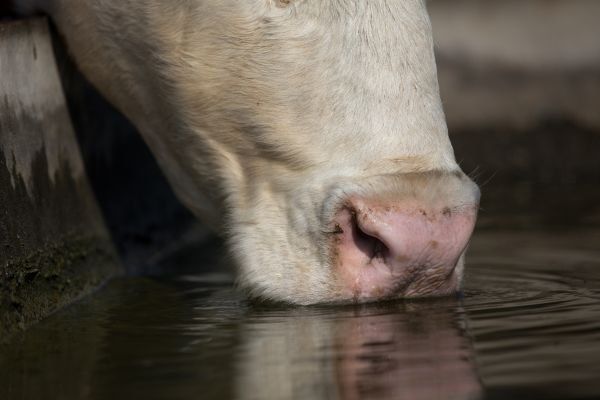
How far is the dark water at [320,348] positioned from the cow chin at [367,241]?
52 millimetres

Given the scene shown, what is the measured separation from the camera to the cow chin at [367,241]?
3.10m

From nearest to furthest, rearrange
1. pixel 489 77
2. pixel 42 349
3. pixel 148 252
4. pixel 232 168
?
pixel 42 349, pixel 232 168, pixel 148 252, pixel 489 77

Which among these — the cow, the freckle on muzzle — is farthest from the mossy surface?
the freckle on muzzle

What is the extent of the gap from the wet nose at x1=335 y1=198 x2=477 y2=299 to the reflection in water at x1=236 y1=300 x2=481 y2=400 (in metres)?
0.07

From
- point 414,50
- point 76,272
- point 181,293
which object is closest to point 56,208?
point 76,272

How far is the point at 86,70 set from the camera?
4.05 meters

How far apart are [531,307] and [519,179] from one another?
10.8 ft

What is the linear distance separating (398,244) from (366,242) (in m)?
0.11

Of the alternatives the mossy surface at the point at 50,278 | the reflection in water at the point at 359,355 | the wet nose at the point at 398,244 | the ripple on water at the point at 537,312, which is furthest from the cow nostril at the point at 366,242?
the mossy surface at the point at 50,278

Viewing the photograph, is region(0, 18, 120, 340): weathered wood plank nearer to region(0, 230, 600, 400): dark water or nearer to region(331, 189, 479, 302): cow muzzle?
region(0, 230, 600, 400): dark water

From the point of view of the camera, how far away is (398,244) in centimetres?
307

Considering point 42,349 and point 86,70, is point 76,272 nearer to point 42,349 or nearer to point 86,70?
point 86,70

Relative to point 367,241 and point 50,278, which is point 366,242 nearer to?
point 367,241

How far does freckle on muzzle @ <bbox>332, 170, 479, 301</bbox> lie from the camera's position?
3.09 m
